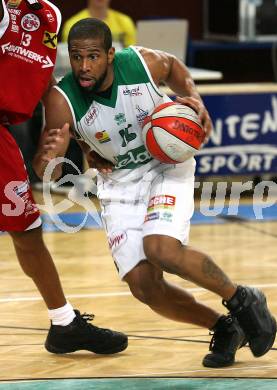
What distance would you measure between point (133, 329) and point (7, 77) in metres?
1.63

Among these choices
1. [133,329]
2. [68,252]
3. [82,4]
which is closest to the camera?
[133,329]

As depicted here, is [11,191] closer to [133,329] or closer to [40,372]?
[40,372]

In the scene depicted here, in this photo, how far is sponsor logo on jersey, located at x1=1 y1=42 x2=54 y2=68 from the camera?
4.97m

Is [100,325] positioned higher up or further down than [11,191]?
further down

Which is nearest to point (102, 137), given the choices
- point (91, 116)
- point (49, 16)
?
point (91, 116)

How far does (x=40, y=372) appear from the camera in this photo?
500cm

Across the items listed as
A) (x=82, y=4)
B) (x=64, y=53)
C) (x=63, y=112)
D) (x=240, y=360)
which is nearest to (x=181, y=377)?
(x=240, y=360)

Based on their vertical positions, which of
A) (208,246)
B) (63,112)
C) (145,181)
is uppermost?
(63,112)

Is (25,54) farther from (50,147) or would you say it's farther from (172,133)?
(172,133)

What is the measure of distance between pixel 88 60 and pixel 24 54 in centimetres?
31

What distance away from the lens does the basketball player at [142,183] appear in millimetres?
4898

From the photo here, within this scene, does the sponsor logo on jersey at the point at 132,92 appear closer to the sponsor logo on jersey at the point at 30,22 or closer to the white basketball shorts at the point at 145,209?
the white basketball shorts at the point at 145,209

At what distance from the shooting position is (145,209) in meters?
5.20

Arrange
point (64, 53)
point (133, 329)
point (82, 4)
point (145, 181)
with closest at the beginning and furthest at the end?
point (145, 181) < point (133, 329) < point (64, 53) < point (82, 4)
